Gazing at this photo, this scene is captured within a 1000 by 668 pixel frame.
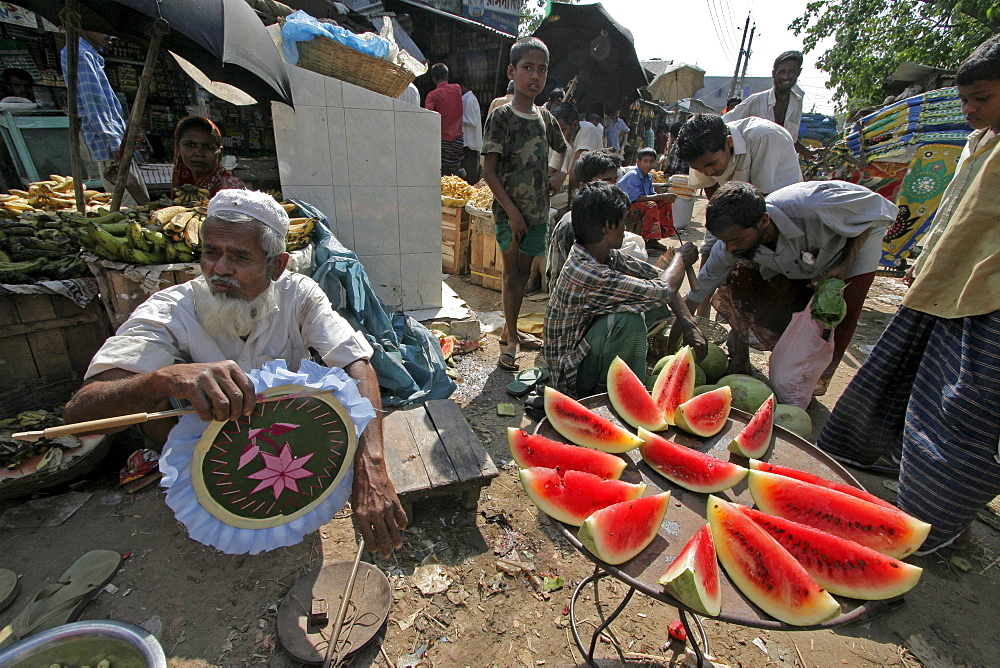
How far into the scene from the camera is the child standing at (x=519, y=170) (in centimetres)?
416

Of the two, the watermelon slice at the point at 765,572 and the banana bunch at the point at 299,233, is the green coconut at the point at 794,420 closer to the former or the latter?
the watermelon slice at the point at 765,572

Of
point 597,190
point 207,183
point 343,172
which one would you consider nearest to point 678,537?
point 597,190

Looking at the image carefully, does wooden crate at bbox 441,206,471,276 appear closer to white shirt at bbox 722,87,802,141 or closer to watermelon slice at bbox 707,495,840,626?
white shirt at bbox 722,87,802,141

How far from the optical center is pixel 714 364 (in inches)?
160

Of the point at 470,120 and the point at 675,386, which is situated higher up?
the point at 470,120

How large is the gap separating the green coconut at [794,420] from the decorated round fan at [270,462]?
303 centimetres

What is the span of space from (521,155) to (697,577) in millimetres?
3882

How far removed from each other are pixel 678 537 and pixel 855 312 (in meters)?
3.16

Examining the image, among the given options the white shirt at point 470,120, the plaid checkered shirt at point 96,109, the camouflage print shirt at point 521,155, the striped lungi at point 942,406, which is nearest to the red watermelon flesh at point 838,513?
the striped lungi at point 942,406

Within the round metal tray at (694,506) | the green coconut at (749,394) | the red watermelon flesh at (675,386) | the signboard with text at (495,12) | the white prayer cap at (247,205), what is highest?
the signboard with text at (495,12)

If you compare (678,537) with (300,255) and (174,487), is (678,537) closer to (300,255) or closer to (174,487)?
(174,487)

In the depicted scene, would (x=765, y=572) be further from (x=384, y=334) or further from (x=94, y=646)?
(x=384, y=334)

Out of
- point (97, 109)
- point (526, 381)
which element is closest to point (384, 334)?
point (526, 381)

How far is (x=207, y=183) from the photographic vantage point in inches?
173
